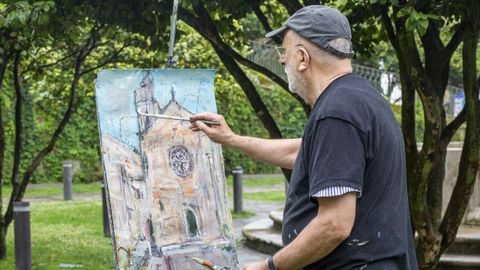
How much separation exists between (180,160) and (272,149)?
791 mm

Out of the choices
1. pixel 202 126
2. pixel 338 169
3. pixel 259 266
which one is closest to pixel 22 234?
pixel 202 126

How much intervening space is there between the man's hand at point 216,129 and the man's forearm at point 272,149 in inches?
2.2

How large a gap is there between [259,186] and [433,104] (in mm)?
16303

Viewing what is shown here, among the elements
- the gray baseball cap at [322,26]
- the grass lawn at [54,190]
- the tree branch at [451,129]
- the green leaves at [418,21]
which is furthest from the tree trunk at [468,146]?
the grass lawn at [54,190]

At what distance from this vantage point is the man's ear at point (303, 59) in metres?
3.16

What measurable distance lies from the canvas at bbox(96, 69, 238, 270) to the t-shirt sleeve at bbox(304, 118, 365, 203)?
1666mm

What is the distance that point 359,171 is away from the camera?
9.55ft

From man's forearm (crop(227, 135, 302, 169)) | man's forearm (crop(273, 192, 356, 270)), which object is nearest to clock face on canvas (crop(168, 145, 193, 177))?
man's forearm (crop(227, 135, 302, 169))

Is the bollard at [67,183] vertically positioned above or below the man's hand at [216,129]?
below

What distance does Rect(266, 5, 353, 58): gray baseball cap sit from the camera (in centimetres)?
312

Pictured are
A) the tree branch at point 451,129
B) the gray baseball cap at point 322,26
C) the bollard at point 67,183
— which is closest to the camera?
the gray baseball cap at point 322,26

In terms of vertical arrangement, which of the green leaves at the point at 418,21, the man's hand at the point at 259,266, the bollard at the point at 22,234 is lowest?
the bollard at the point at 22,234

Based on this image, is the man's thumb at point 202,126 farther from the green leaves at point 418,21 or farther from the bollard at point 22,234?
the bollard at point 22,234

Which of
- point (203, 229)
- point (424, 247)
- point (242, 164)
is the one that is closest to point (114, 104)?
point (203, 229)
